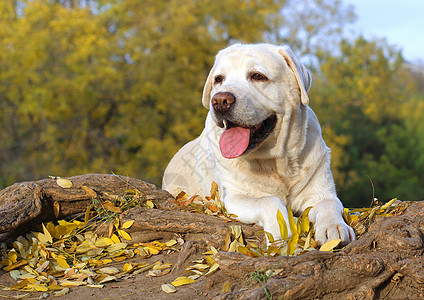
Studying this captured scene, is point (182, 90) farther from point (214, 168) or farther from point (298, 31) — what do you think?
point (214, 168)

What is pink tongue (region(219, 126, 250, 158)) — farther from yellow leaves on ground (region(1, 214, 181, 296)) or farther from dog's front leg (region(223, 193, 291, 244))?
yellow leaves on ground (region(1, 214, 181, 296))

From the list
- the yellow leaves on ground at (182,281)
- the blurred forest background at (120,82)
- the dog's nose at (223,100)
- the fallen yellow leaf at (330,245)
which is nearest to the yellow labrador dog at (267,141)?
the dog's nose at (223,100)

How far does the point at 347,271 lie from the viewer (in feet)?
9.34

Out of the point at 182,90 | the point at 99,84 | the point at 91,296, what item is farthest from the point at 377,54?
the point at 91,296

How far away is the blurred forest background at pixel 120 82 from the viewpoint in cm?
1313

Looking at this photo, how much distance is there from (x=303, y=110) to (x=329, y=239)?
1.24 m

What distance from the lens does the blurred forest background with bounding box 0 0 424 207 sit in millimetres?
13133

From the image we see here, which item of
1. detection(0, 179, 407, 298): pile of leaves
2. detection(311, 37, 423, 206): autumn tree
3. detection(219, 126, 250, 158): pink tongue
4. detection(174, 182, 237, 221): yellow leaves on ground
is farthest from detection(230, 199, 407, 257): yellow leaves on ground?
detection(311, 37, 423, 206): autumn tree

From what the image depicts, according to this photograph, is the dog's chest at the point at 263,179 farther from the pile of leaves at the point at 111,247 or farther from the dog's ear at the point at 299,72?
the dog's ear at the point at 299,72

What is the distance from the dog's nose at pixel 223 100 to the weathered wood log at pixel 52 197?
118cm

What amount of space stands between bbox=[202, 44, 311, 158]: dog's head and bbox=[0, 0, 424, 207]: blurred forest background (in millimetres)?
9599

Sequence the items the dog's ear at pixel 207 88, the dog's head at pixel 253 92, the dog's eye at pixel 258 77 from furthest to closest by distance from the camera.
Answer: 1. the dog's ear at pixel 207 88
2. the dog's eye at pixel 258 77
3. the dog's head at pixel 253 92

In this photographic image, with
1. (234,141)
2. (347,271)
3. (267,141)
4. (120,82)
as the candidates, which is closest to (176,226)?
(234,141)

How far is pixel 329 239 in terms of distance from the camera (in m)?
3.28
